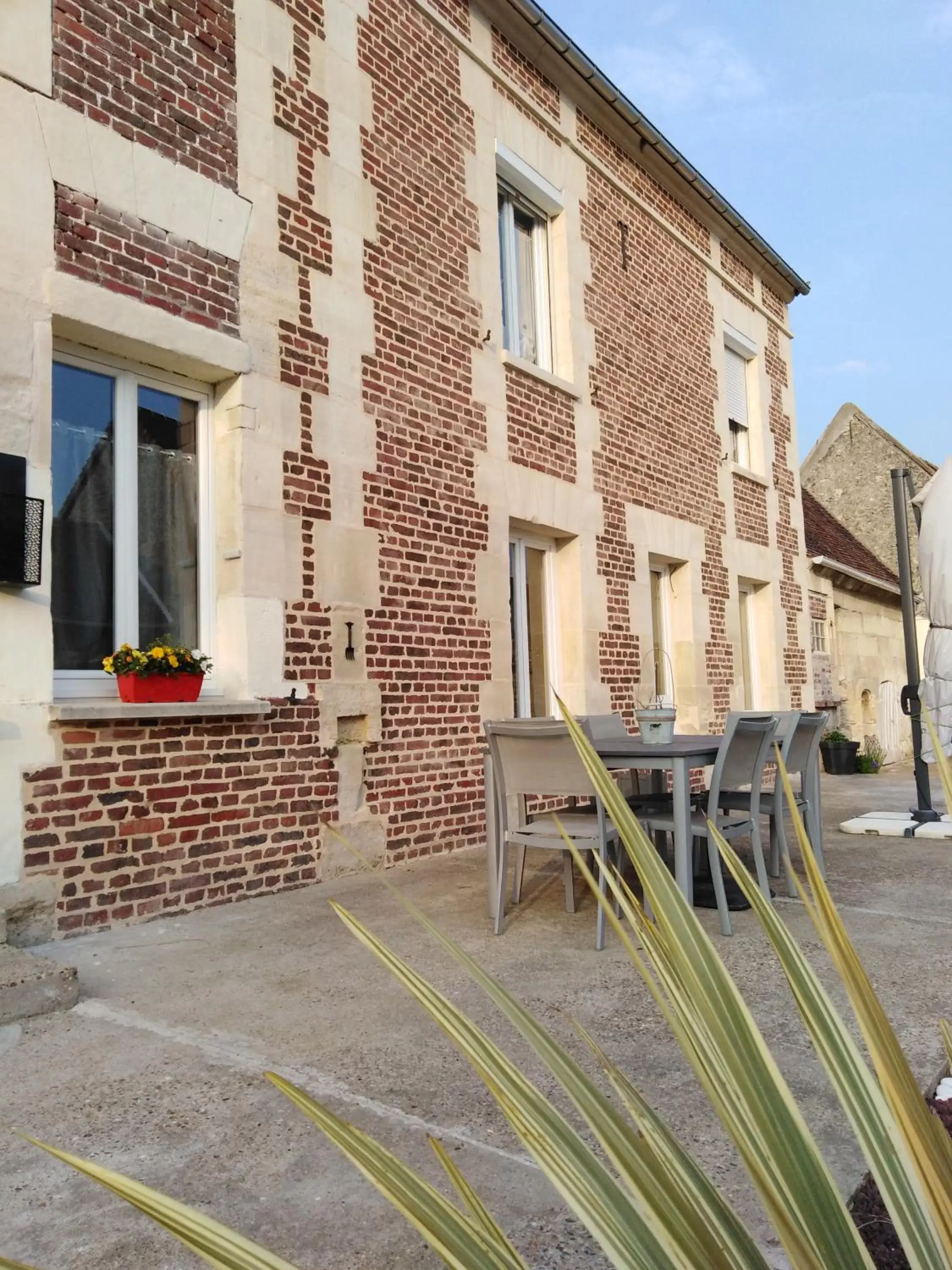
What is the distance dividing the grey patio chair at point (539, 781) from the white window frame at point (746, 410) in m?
7.89

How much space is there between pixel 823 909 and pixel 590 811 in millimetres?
3866

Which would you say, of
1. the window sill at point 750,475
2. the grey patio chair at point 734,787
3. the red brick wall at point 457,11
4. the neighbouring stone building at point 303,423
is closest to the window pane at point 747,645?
the window sill at point 750,475

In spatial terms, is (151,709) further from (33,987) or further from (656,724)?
(656,724)

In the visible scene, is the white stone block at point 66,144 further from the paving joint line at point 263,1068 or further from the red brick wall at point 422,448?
the paving joint line at point 263,1068

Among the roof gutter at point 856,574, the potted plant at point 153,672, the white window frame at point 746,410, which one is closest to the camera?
the potted plant at point 153,672

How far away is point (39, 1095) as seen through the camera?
94.0 inches

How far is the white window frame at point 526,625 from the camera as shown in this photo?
7391mm

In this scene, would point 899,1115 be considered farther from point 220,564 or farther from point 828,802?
point 828,802

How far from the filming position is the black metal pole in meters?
6.48

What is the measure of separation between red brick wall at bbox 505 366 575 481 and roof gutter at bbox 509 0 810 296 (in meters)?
2.81

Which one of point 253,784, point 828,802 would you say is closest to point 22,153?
point 253,784

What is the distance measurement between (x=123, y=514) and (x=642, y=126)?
6.83m

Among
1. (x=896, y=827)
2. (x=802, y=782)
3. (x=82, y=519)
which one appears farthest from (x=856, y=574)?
(x=82, y=519)

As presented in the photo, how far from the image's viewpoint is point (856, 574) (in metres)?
13.6
